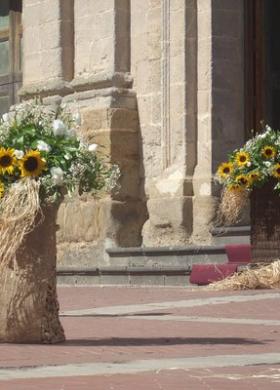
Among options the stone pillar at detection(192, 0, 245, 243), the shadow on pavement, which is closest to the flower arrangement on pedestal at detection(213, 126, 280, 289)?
the stone pillar at detection(192, 0, 245, 243)

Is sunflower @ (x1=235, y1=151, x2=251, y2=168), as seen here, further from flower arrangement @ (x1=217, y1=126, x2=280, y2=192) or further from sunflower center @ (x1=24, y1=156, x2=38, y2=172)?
sunflower center @ (x1=24, y1=156, x2=38, y2=172)

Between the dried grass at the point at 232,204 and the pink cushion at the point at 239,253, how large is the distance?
501 mm

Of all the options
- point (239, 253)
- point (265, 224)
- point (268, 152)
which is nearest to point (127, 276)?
point (239, 253)

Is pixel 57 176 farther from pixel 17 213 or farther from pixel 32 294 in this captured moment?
pixel 32 294

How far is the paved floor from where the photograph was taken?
7367 millimetres

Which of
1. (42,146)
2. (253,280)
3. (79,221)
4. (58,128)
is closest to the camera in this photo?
(42,146)

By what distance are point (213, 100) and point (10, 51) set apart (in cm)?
652

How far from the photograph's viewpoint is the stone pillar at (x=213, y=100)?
1866 centimetres

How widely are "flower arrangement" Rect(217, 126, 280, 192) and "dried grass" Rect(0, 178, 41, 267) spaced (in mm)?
7117

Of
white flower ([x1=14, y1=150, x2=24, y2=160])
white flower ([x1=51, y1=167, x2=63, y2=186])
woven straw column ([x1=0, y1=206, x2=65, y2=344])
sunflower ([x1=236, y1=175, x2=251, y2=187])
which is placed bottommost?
woven straw column ([x1=0, y1=206, x2=65, y2=344])

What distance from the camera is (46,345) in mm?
9492

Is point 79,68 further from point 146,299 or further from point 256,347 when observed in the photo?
point 256,347

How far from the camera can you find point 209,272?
16312mm

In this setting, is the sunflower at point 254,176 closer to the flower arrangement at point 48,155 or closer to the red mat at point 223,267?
the red mat at point 223,267
